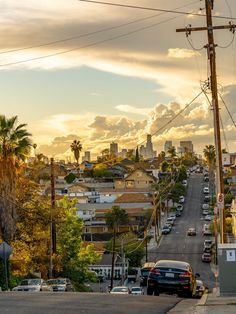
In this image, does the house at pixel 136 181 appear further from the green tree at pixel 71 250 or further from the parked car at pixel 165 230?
the green tree at pixel 71 250

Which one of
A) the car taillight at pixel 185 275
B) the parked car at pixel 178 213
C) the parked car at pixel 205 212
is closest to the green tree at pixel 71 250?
the car taillight at pixel 185 275

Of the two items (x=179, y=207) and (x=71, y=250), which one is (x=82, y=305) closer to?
(x=71, y=250)

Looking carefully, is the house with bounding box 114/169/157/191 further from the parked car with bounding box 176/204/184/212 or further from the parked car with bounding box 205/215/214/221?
the parked car with bounding box 205/215/214/221

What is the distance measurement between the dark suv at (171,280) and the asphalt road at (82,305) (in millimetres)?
3325

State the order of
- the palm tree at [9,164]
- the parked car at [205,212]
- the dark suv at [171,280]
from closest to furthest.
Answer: the dark suv at [171,280] → the palm tree at [9,164] → the parked car at [205,212]

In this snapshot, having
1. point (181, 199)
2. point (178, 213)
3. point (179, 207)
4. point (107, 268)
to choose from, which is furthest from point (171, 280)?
point (181, 199)

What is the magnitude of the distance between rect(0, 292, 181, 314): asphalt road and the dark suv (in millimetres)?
3325

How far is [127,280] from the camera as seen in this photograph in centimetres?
6994

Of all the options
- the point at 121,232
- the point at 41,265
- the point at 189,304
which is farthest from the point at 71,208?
the point at 121,232

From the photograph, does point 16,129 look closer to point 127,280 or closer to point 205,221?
point 127,280

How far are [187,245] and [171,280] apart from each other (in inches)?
2704

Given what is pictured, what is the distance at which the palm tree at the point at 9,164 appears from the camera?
39000 millimetres

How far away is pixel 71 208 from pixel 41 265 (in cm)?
1035

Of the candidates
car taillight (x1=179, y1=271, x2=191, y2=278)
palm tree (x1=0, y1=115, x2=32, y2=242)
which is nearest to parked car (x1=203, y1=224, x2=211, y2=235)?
palm tree (x1=0, y1=115, x2=32, y2=242)
